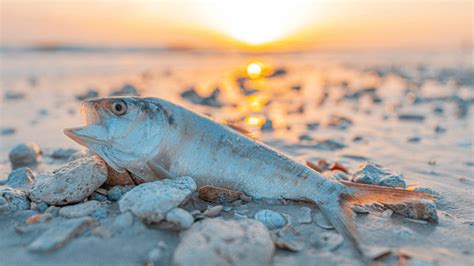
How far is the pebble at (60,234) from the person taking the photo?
105 inches

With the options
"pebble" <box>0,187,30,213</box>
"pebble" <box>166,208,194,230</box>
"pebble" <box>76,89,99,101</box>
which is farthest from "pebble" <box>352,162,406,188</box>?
"pebble" <box>76,89,99,101</box>

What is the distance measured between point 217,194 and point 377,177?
1602 mm

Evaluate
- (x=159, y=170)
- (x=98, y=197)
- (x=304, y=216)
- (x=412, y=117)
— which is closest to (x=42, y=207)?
(x=98, y=197)

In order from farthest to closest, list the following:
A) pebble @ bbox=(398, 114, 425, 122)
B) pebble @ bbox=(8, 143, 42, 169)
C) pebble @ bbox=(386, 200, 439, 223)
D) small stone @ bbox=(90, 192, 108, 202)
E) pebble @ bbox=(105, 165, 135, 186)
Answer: pebble @ bbox=(398, 114, 425, 122) → pebble @ bbox=(8, 143, 42, 169) → pebble @ bbox=(105, 165, 135, 186) → small stone @ bbox=(90, 192, 108, 202) → pebble @ bbox=(386, 200, 439, 223)

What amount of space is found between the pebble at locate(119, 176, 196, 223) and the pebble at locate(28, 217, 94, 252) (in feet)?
0.93

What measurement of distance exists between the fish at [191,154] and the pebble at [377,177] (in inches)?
25.1

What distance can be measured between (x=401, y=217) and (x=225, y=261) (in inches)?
63.8

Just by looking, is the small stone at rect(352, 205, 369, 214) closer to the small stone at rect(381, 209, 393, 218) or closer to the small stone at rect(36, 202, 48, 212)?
the small stone at rect(381, 209, 393, 218)

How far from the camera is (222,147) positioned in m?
3.55

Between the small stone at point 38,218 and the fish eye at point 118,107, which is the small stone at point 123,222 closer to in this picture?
the small stone at point 38,218

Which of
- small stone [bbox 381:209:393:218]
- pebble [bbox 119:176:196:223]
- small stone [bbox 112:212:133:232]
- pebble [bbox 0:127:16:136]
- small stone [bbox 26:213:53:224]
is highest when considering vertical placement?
pebble [bbox 119:176:196:223]

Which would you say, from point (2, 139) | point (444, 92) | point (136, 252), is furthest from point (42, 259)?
point (444, 92)

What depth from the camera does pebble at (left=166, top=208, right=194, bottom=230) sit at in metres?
2.83

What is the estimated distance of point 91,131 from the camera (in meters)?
3.43
